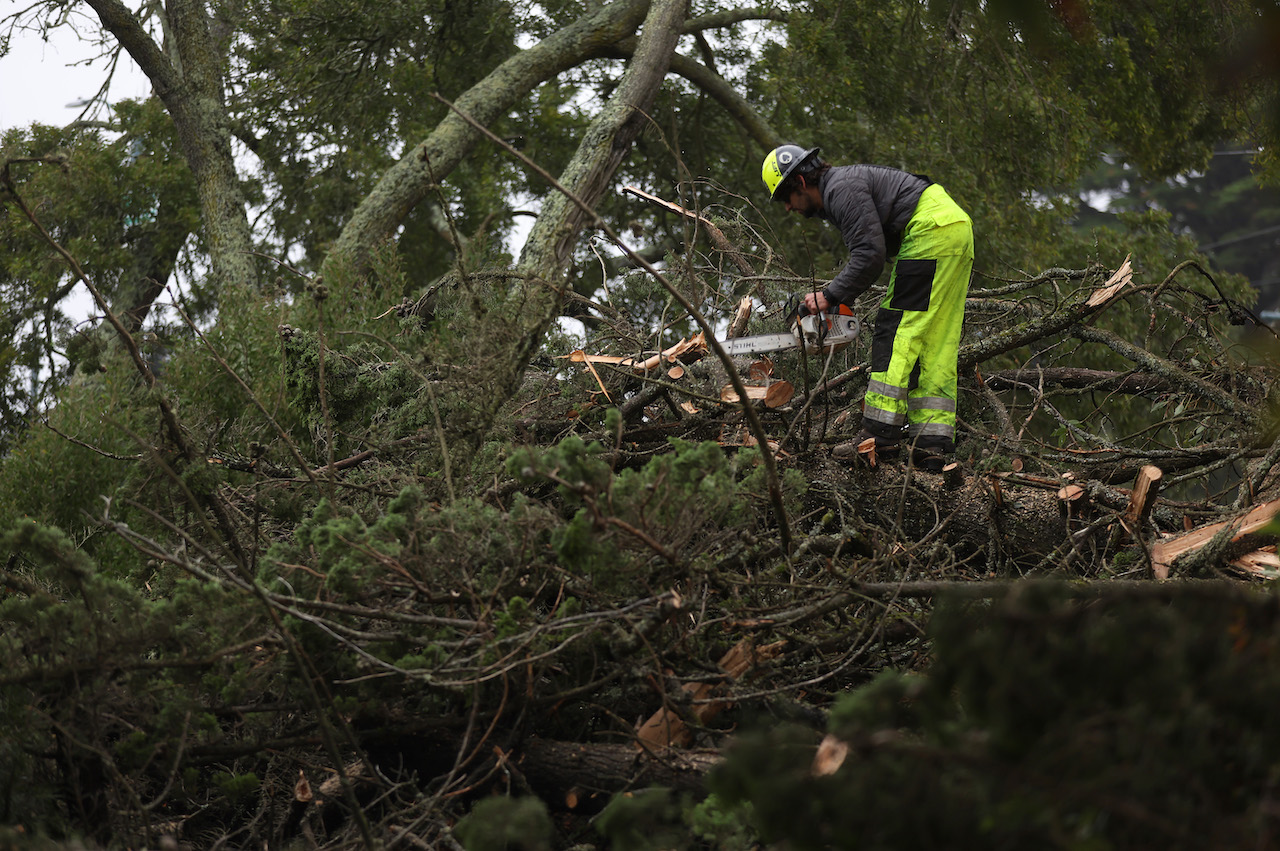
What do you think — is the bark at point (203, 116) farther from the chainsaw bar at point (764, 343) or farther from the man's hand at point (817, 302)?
the man's hand at point (817, 302)

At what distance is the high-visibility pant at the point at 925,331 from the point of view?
12.2ft

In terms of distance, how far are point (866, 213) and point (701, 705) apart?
2359 mm

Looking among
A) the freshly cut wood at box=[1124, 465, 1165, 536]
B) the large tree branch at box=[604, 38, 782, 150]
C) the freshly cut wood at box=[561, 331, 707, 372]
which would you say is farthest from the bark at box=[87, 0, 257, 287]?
the freshly cut wood at box=[1124, 465, 1165, 536]

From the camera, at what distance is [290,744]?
220 centimetres

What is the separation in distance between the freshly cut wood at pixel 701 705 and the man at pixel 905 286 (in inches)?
59.0

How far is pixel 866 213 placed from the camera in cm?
386

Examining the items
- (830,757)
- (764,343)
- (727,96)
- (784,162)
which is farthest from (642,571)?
(727,96)

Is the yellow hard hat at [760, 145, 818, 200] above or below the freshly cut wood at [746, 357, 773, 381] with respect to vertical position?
above

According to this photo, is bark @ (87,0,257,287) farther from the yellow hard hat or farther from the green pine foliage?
the green pine foliage

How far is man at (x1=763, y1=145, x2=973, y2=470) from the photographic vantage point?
3719 millimetres

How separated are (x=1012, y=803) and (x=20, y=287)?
518 inches

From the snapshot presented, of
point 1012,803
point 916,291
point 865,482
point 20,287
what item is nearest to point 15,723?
point 1012,803

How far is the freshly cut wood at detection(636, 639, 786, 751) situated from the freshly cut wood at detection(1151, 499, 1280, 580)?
125cm

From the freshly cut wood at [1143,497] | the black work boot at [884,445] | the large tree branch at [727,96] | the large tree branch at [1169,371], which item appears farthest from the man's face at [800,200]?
the large tree branch at [727,96]
